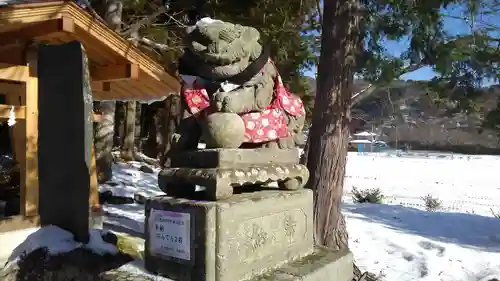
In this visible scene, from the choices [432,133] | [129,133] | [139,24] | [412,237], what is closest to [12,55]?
[139,24]

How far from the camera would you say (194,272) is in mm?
2570

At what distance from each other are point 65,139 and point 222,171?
3331mm

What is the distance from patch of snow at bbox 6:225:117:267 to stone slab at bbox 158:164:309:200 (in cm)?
254

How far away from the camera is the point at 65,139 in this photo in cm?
523

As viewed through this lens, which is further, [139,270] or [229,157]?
[139,270]

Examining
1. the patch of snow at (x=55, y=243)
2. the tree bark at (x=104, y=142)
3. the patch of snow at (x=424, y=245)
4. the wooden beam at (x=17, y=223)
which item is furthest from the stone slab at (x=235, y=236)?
the tree bark at (x=104, y=142)

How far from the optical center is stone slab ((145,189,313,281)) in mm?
2525

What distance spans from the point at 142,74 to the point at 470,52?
15.9 ft

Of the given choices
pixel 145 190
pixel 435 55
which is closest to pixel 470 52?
pixel 435 55

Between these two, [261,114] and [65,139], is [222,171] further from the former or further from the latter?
[65,139]

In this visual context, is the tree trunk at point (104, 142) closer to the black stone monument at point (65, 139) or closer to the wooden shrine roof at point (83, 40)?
the wooden shrine roof at point (83, 40)

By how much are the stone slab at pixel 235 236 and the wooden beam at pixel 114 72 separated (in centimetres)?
408

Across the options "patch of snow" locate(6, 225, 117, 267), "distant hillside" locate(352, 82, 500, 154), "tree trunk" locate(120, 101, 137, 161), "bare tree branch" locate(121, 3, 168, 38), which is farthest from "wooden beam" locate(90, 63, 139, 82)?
"distant hillside" locate(352, 82, 500, 154)

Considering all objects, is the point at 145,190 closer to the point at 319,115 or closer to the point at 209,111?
the point at 319,115
